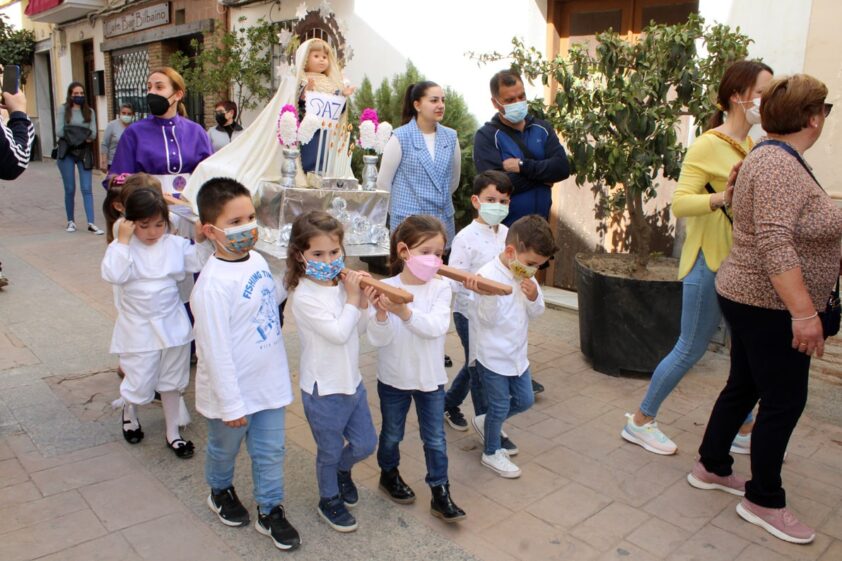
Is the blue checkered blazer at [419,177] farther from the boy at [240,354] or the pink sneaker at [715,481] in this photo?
the pink sneaker at [715,481]

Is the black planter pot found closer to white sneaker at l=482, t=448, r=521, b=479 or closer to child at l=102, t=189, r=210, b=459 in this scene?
white sneaker at l=482, t=448, r=521, b=479

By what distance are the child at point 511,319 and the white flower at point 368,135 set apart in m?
1.63

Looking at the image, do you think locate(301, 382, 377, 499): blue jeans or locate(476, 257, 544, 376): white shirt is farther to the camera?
locate(476, 257, 544, 376): white shirt

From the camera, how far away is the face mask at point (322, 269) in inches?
105

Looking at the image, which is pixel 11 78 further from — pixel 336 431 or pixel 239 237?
pixel 336 431

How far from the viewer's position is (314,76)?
4402 mm

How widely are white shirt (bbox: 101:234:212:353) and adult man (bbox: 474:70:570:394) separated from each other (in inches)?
70.8

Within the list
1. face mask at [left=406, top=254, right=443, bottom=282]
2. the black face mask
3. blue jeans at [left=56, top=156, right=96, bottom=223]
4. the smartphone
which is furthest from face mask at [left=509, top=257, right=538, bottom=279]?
blue jeans at [left=56, top=156, right=96, bottom=223]

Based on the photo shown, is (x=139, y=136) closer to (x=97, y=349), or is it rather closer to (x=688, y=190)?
(x=97, y=349)

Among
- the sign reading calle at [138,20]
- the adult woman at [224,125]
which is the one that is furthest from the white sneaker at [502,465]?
the sign reading calle at [138,20]

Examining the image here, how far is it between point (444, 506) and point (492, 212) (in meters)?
1.49

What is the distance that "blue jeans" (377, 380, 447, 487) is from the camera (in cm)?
294

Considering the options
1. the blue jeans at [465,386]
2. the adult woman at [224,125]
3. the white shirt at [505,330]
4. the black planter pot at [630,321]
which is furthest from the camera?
the adult woman at [224,125]

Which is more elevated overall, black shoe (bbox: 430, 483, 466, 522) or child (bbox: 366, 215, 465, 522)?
child (bbox: 366, 215, 465, 522)
